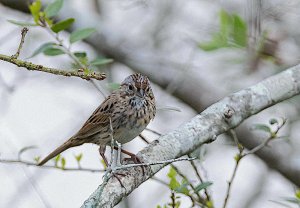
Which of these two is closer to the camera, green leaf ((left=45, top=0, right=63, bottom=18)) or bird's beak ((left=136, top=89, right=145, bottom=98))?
green leaf ((left=45, top=0, right=63, bottom=18))

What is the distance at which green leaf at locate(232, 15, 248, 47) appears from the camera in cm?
441

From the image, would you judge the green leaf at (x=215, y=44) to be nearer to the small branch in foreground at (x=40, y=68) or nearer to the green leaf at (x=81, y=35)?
the green leaf at (x=81, y=35)

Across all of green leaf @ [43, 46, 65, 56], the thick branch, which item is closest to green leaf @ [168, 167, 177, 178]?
the thick branch

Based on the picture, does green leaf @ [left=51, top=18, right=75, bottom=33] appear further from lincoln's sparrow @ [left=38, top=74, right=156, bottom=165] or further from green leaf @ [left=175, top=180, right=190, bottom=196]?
green leaf @ [left=175, top=180, right=190, bottom=196]

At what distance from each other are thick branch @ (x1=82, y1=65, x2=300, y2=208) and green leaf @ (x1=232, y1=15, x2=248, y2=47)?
404 mm

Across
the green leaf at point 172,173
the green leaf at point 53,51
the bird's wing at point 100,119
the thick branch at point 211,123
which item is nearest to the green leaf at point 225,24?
the thick branch at point 211,123

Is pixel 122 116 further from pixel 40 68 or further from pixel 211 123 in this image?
pixel 40 68

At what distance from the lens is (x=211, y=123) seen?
12.4 ft

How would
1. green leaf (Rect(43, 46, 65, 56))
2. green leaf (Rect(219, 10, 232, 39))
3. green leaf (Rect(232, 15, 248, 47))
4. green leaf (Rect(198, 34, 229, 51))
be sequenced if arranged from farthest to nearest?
green leaf (Rect(219, 10, 232, 39)) < green leaf (Rect(198, 34, 229, 51)) < green leaf (Rect(232, 15, 248, 47)) < green leaf (Rect(43, 46, 65, 56))

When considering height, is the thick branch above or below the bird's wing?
above

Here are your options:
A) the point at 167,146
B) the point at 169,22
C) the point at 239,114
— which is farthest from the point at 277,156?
the point at 169,22

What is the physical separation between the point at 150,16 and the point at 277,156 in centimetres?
282

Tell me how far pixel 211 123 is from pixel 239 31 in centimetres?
89

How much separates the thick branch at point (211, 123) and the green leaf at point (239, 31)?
40cm
